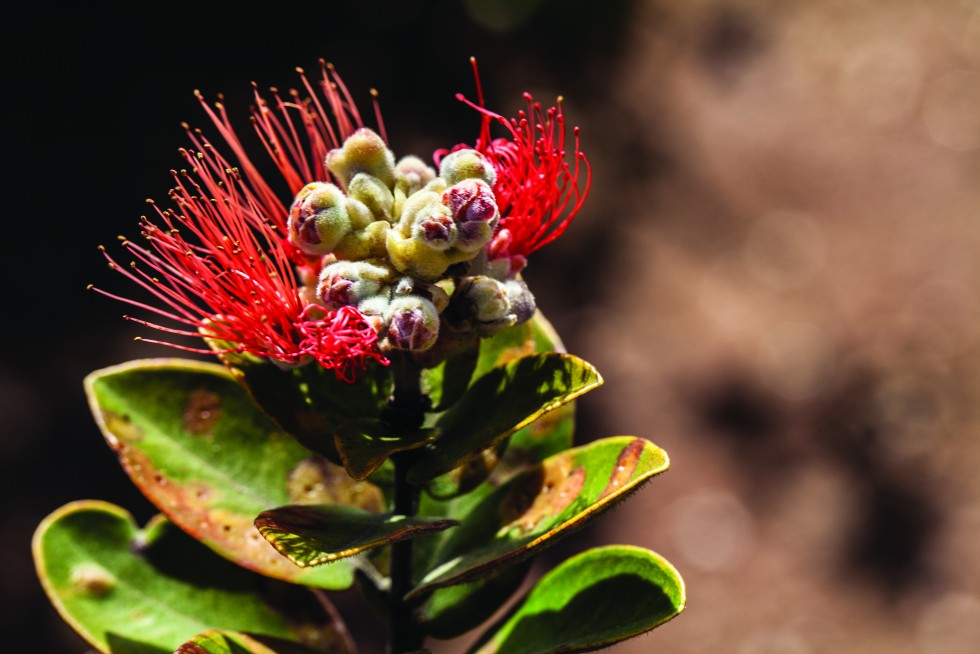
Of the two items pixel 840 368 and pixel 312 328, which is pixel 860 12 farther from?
pixel 312 328

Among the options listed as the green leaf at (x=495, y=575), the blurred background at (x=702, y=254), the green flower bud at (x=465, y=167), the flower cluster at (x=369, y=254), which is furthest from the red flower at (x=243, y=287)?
the blurred background at (x=702, y=254)

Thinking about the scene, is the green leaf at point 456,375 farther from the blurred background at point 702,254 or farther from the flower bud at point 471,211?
the blurred background at point 702,254

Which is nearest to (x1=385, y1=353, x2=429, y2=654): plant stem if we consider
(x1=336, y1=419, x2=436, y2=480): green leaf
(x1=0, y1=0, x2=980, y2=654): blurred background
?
(x1=336, y1=419, x2=436, y2=480): green leaf

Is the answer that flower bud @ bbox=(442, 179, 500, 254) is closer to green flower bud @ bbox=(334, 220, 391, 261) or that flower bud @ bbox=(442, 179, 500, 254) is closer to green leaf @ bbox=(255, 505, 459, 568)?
green flower bud @ bbox=(334, 220, 391, 261)

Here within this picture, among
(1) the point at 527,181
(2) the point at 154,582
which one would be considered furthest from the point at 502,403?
(2) the point at 154,582

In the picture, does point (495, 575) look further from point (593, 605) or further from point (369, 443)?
point (369, 443)
